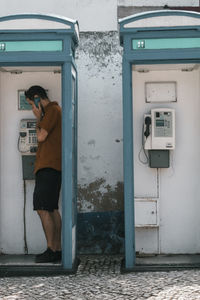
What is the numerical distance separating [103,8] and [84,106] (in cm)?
128

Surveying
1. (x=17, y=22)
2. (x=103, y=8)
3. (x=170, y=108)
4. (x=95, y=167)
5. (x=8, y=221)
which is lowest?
(x=8, y=221)

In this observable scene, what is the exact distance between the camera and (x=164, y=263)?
584cm

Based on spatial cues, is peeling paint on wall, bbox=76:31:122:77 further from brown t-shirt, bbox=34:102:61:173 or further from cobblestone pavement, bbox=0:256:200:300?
cobblestone pavement, bbox=0:256:200:300

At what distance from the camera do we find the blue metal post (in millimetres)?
5641

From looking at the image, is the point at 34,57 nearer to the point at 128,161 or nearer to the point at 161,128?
the point at 128,161

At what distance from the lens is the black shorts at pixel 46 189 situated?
5949mm

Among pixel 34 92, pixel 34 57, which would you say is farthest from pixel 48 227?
pixel 34 57

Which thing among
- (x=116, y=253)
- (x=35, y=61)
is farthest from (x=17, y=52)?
(x=116, y=253)

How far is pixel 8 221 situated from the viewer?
6379 millimetres

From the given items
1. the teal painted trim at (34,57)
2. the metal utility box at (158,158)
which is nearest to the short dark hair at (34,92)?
the teal painted trim at (34,57)

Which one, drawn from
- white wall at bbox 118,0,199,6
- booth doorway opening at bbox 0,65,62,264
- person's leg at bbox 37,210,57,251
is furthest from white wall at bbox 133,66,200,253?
white wall at bbox 118,0,199,6

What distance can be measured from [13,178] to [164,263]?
6.40ft

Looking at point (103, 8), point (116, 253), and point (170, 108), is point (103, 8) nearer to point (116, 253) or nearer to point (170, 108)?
point (170, 108)

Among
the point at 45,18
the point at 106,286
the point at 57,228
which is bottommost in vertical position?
the point at 106,286
